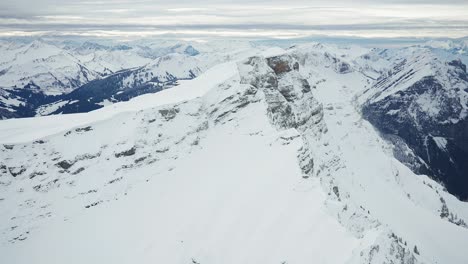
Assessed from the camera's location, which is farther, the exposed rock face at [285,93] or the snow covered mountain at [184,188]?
the exposed rock face at [285,93]

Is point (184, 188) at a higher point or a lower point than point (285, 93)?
lower

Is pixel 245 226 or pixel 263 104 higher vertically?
pixel 263 104

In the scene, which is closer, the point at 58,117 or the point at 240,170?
the point at 240,170

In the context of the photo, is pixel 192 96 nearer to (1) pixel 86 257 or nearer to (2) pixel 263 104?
(2) pixel 263 104

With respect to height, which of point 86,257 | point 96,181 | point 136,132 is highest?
point 136,132

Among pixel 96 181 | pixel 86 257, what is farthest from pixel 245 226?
pixel 96 181

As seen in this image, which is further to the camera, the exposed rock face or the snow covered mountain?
the exposed rock face

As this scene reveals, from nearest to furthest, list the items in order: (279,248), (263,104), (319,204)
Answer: (279,248) → (319,204) → (263,104)

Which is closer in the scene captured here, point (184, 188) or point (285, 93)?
point (184, 188)
